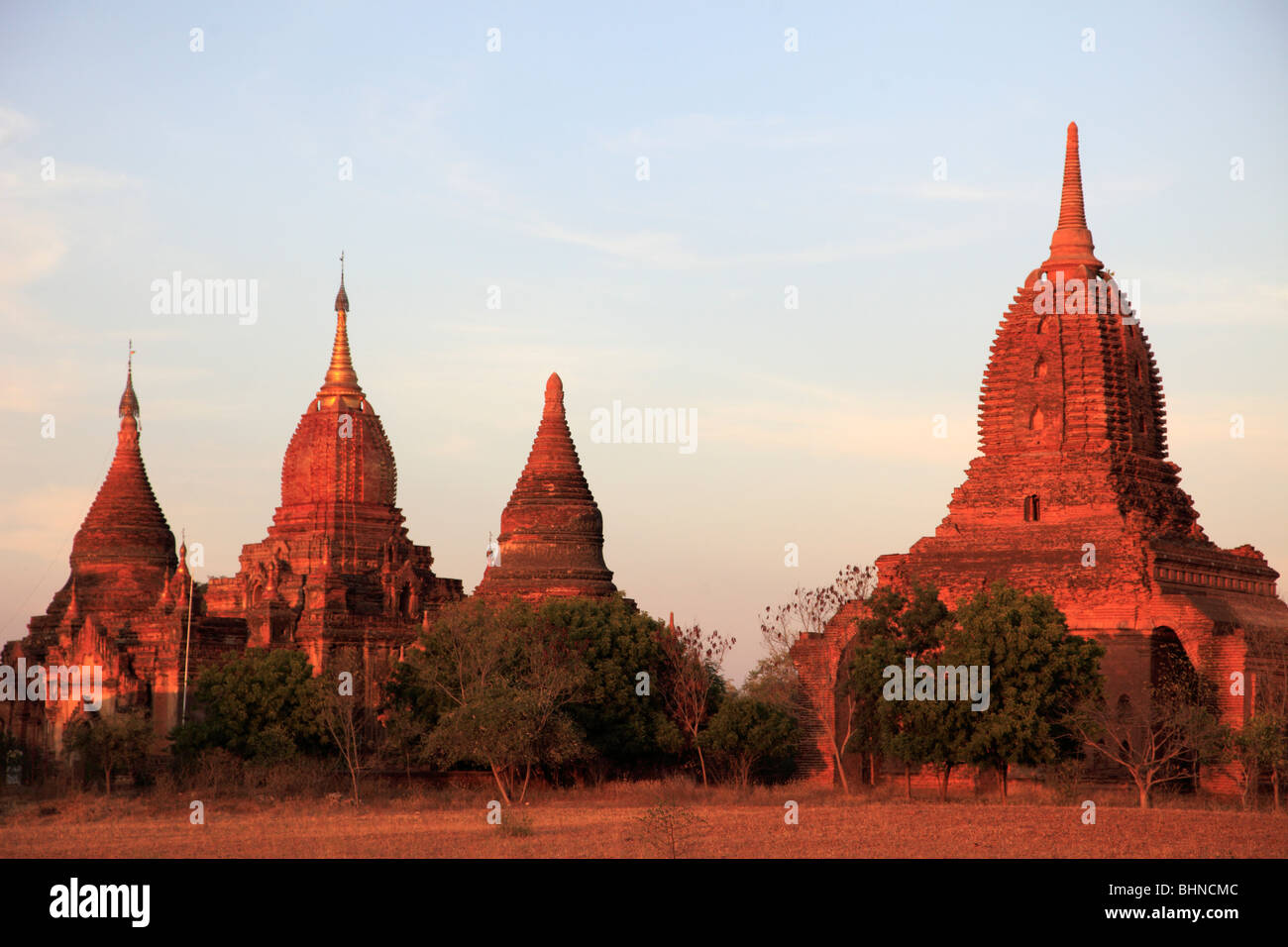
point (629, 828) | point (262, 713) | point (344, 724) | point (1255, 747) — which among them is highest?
point (262, 713)

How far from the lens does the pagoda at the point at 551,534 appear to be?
2391 inches

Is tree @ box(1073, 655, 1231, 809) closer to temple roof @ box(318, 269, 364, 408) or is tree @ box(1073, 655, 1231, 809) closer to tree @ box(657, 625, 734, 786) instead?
tree @ box(657, 625, 734, 786)

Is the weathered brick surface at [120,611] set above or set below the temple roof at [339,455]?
below

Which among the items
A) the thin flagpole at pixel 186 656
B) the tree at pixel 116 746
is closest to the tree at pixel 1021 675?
the tree at pixel 116 746

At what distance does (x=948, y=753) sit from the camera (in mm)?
43812

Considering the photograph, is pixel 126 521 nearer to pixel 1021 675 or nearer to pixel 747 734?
pixel 747 734

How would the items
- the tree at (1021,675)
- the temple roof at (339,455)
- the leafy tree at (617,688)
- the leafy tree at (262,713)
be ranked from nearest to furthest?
the tree at (1021,675) < the leafy tree at (262,713) < the leafy tree at (617,688) < the temple roof at (339,455)

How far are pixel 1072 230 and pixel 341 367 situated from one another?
2890 centimetres

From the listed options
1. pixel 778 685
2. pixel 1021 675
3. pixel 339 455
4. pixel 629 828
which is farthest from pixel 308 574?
pixel 629 828

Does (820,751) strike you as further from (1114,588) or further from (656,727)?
(1114,588)

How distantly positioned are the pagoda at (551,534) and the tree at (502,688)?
854cm

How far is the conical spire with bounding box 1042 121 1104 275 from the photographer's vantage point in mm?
55094

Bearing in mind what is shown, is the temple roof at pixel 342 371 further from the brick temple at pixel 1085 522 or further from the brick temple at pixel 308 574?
the brick temple at pixel 1085 522

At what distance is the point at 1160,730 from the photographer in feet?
144
